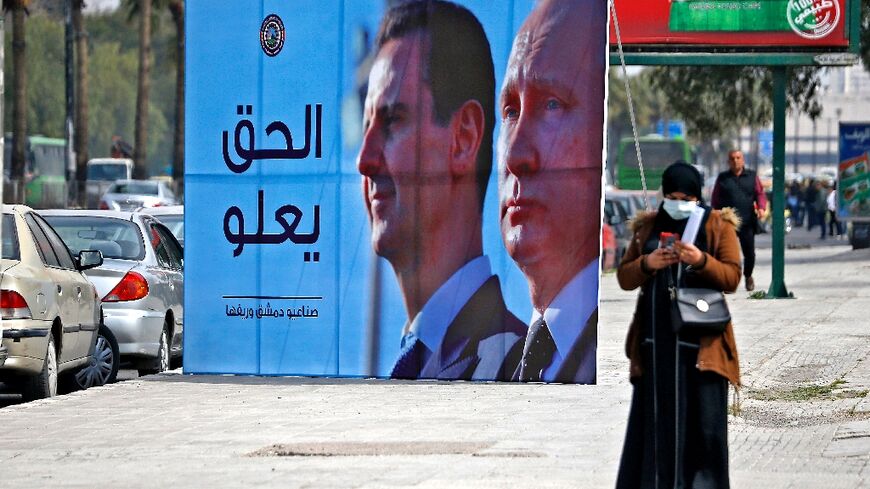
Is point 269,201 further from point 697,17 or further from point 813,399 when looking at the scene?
point 697,17

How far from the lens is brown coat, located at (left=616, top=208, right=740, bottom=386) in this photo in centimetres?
745

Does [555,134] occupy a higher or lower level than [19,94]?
lower

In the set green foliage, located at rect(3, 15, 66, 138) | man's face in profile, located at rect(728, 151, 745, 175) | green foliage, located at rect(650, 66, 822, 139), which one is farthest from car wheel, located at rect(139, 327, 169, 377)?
green foliage, located at rect(3, 15, 66, 138)

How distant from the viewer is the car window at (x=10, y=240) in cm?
1281

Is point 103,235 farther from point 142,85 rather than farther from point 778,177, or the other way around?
point 142,85

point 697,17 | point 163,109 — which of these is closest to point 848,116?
point 163,109

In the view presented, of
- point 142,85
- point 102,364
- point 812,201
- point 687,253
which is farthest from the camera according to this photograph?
point 812,201

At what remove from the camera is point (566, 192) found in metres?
12.9

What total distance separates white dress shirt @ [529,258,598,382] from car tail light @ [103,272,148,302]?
11.9ft

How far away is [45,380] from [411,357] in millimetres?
2550

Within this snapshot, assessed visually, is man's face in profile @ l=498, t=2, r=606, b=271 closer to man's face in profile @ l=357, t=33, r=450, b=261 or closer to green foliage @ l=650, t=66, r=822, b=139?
man's face in profile @ l=357, t=33, r=450, b=261

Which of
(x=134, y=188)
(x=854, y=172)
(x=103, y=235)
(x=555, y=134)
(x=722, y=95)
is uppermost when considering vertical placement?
(x=722, y=95)

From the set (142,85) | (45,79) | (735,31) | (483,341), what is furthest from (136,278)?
(45,79)

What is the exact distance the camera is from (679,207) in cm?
752
